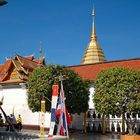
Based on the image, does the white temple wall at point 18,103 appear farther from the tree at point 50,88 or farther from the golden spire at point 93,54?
the golden spire at point 93,54

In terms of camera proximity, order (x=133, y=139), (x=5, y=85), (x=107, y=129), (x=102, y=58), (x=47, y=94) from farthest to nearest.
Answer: (x=102, y=58), (x=5, y=85), (x=107, y=129), (x=47, y=94), (x=133, y=139)

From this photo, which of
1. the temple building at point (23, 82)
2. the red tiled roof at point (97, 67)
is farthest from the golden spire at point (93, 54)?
the red tiled roof at point (97, 67)

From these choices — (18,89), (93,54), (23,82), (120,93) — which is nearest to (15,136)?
(120,93)

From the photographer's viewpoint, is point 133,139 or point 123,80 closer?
point 133,139

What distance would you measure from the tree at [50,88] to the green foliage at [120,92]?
3.69 meters

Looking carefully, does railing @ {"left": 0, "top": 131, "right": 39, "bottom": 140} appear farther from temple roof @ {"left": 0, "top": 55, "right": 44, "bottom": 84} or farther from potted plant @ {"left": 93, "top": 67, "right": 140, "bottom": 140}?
temple roof @ {"left": 0, "top": 55, "right": 44, "bottom": 84}

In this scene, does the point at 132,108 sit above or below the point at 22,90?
below

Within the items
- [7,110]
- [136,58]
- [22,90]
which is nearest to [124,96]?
[136,58]

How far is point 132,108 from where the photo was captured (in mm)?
32938

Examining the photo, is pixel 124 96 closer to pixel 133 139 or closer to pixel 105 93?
pixel 105 93

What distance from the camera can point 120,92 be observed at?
3341cm

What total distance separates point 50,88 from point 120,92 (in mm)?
7304

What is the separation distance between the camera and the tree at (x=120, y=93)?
3328 centimetres

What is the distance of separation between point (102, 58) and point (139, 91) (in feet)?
143
